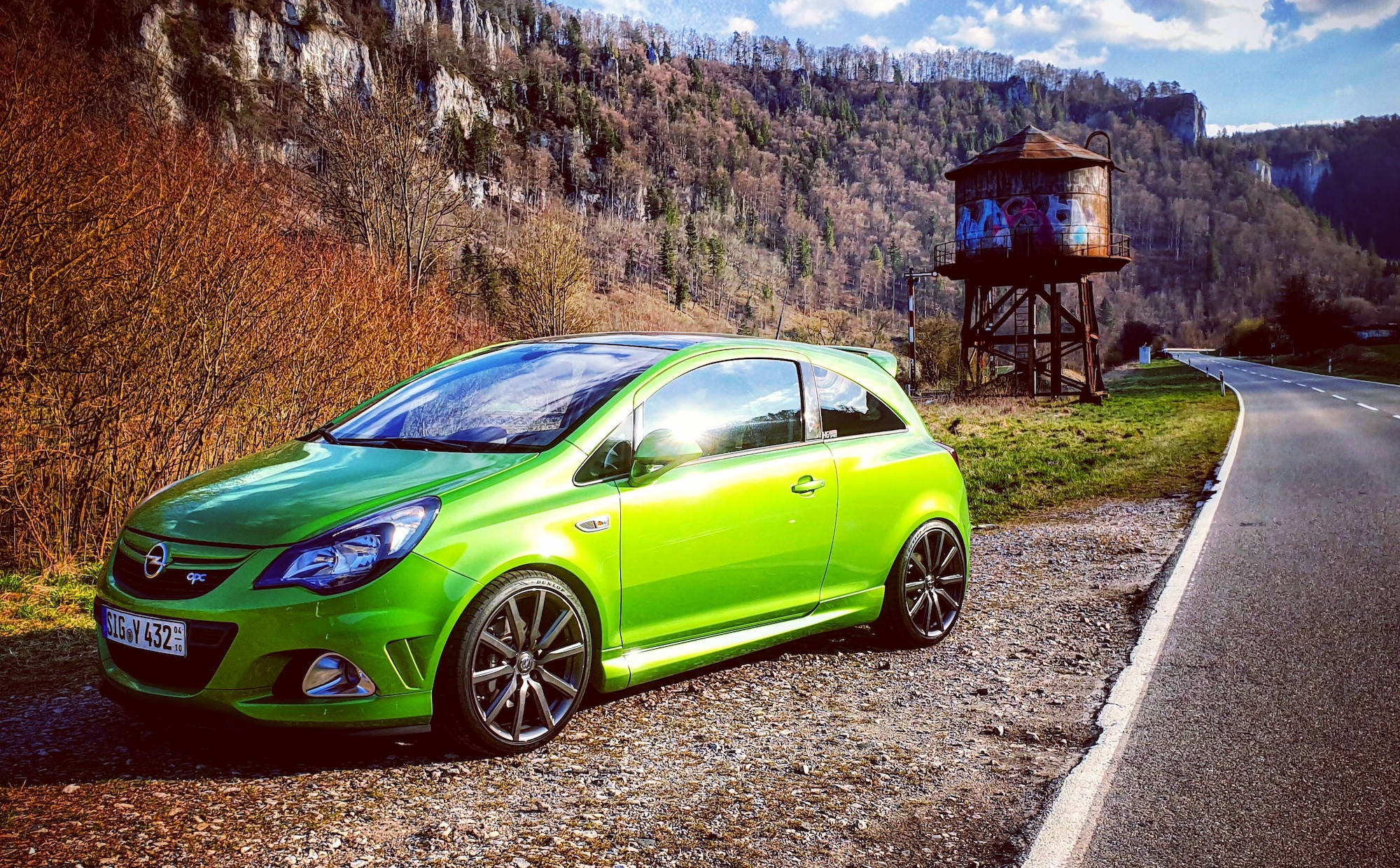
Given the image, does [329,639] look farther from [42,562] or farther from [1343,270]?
[1343,270]

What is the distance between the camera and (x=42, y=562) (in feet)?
26.1

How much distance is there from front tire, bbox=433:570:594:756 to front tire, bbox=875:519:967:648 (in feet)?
7.11

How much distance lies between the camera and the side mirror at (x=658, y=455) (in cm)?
461

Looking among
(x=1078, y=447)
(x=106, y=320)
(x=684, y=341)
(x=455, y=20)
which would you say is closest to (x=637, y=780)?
(x=684, y=341)

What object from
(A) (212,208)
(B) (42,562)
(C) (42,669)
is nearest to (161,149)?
(A) (212,208)

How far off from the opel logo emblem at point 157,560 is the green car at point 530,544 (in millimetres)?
11

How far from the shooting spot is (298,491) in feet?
13.9

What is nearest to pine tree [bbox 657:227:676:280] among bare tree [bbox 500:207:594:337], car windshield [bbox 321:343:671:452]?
bare tree [bbox 500:207:594:337]

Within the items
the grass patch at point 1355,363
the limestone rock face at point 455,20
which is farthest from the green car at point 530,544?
the limestone rock face at point 455,20

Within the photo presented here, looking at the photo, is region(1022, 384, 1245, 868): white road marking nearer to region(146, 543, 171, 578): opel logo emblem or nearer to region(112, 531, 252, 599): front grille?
region(112, 531, 252, 599): front grille

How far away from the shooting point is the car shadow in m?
3.87

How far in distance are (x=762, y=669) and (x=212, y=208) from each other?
711cm

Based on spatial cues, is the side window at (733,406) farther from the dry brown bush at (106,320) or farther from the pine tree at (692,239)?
the pine tree at (692,239)

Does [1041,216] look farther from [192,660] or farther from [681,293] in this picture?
[681,293]
